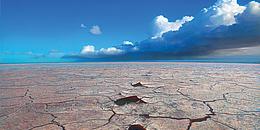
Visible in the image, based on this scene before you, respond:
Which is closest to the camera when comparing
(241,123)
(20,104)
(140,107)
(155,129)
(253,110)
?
(155,129)

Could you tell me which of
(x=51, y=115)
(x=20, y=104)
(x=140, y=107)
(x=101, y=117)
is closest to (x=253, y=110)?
(x=140, y=107)

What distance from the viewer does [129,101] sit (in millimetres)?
2629

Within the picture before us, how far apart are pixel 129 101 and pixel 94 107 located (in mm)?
491

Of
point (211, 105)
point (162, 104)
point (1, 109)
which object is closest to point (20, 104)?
point (1, 109)

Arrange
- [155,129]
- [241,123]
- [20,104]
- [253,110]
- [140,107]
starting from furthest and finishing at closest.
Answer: [20,104] < [140,107] < [253,110] < [241,123] < [155,129]

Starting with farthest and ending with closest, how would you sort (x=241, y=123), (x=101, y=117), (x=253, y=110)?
(x=253, y=110) → (x=101, y=117) → (x=241, y=123)

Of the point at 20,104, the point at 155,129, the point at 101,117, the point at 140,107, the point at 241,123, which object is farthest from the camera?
the point at 20,104

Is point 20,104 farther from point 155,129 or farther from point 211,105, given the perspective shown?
point 211,105

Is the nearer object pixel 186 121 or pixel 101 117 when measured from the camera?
pixel 186 121

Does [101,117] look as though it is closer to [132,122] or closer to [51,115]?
[132,122]

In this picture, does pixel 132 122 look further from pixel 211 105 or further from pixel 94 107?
pixel 211 105

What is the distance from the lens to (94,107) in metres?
2.36

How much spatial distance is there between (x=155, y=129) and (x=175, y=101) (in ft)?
3.41

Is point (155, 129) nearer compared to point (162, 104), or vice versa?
point (155, 129)
